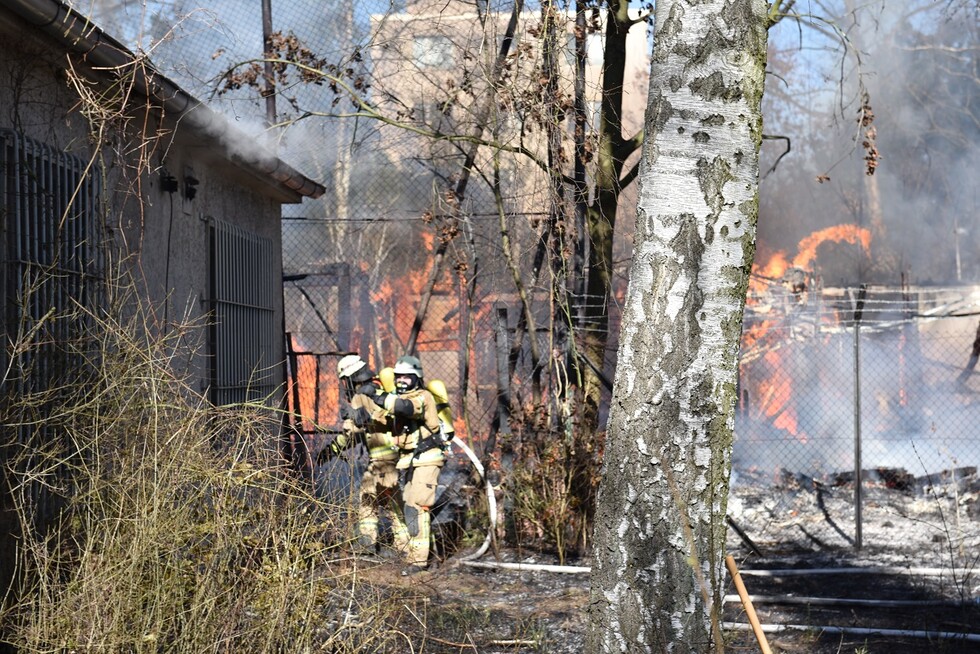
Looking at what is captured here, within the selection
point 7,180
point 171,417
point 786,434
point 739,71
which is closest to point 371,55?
point 7,180

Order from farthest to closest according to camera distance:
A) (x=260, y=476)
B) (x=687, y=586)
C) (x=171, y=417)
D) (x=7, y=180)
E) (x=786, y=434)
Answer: (x=786, y=434) → (x=7, y=180) → (x=171, y=417) → (x=260, y=476) → (x=687, y=586)

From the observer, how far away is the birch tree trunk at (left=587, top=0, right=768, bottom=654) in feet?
11.4

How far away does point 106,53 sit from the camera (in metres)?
5.54

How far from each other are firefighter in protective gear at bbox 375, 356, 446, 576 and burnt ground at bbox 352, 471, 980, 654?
45 centimetres

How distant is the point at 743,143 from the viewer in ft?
11.7

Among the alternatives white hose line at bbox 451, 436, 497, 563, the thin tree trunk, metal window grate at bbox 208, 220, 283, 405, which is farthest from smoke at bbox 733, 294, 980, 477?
metal window grate at bbox 208, 220, 283, 405

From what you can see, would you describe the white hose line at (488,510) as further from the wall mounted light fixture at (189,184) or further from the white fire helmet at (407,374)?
the wall mounted light fixture at (189,184)

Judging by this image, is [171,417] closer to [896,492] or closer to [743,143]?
[743,143]

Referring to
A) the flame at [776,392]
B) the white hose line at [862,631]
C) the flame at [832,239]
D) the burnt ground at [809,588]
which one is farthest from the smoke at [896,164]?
the white hose line at [862,631]

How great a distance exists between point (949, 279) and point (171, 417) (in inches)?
808

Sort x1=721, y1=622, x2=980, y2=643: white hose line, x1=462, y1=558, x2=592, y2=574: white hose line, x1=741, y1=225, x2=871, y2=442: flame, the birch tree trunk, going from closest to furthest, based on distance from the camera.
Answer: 1. the birch tree trunk
2. x1=721, y1=622, x2=980, y2=643: white hose line
3. x1=462, y1=558, x2=592, y2=574: white hose line
4. x1=741, y1=225, x2=871, y2=442: flame

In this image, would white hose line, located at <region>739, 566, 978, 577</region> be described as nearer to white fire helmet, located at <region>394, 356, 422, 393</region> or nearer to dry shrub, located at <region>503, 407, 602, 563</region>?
dry shrub, located at <region>503, 407, 602, 563</region>

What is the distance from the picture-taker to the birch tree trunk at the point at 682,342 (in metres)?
3.49

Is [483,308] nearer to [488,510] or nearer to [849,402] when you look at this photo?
[849,402]
